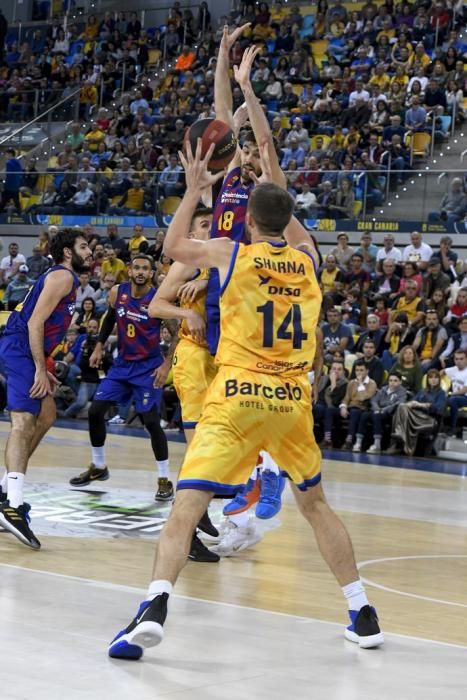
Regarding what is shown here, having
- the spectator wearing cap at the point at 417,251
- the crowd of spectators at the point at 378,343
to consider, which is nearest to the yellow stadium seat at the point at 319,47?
the crowd of spectators at the point at 378,343

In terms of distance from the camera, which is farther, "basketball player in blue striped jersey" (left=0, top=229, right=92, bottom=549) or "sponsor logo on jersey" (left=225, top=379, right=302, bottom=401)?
"basketball player in blue striped jersey" (left=0, top=229, right=92, bottom=549)

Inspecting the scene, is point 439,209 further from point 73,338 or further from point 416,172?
point 73,338

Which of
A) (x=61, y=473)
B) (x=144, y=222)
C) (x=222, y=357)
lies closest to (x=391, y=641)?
(x=222, y=357)

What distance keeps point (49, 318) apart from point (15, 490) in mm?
1086

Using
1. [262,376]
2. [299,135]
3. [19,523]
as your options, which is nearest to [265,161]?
[262,376]

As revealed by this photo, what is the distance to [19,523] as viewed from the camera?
273 inches

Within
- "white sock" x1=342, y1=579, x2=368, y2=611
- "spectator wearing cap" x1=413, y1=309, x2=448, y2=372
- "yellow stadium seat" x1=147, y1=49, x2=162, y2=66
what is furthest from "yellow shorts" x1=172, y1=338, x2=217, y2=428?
"yellow stadium seat" x1=147, y1=49, x2=162, y2=66

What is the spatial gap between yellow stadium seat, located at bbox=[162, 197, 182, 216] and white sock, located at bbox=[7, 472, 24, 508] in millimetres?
12975

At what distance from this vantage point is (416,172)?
17688 mm

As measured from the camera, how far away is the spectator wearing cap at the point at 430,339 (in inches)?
599

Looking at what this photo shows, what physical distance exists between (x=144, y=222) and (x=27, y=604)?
1533cm

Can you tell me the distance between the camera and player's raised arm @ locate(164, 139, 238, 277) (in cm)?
489

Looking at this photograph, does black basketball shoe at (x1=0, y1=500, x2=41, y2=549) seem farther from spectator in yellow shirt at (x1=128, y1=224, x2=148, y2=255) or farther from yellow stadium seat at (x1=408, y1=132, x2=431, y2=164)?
yellow stadium seat at (x1=408, y1=132, x2=431, y2=164)

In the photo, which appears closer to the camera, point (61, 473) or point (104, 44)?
point (61, 473)
